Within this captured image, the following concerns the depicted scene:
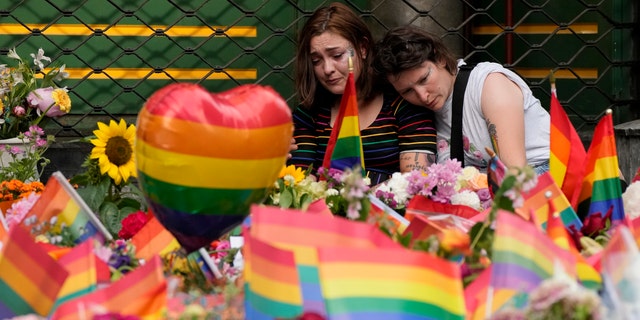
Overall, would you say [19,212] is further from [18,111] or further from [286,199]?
[18,111]

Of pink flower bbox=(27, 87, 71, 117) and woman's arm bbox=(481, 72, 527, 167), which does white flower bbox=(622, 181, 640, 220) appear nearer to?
woman's arm bbox=(481, 72, 527, 167)

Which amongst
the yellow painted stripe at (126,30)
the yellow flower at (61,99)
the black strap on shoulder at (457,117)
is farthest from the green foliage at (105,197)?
the yellow painted stripe at (126,30)

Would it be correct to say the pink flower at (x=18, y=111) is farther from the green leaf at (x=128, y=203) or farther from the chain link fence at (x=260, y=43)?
the chain link fence at (x=260, y=43)

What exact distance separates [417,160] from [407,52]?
0.38 meters

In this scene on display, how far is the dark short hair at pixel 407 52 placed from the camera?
3.27 metres

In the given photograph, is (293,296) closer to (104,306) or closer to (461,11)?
(104,306)

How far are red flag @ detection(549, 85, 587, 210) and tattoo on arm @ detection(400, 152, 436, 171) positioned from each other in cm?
128

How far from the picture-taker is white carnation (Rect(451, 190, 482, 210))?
221 centimetres

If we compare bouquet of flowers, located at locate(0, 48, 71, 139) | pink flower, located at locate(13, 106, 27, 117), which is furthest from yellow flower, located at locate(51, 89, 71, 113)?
pink flower, located at locate(13, 106, 27, 117)

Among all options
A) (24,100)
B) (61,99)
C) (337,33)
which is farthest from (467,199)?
(24,100)

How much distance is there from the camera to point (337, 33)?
351 centimetres

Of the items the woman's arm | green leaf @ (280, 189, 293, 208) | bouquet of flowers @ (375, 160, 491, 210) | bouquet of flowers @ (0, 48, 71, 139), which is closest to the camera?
bouquet of flowers @ (375, 160, 491, 210)

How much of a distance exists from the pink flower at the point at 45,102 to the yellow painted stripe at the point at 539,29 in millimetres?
2352

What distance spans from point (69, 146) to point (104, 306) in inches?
133
